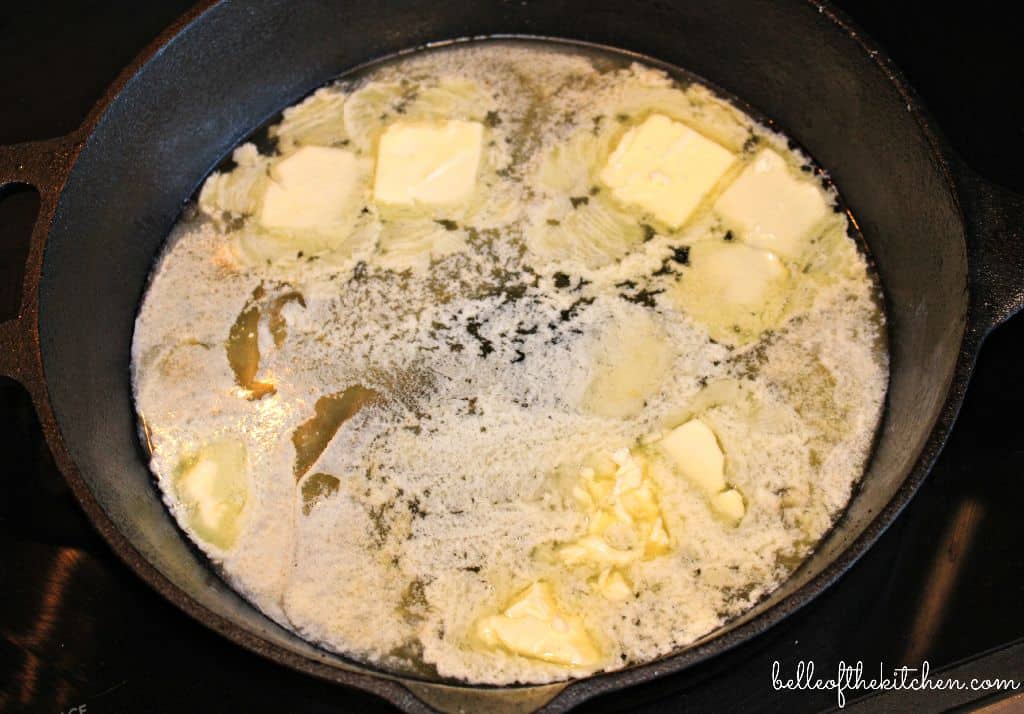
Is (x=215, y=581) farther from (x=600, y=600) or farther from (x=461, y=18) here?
(x=461, y=18)

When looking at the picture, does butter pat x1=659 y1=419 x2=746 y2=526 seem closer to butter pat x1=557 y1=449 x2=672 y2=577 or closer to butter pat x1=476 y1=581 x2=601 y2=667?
butter pat x1=557 y1=449 x2=672 y2=577

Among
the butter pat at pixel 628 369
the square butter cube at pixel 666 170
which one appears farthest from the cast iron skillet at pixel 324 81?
the butter pat at pixel 628 369

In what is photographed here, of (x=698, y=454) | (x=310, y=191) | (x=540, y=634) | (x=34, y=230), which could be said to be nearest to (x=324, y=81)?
(x=310, y=191)

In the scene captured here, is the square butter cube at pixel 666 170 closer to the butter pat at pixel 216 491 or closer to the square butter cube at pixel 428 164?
the square butter cube at pixel 428 164

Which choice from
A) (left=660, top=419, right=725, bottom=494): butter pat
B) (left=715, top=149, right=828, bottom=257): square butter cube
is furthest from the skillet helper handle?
(left=715, top=149, right=828, bottom=257): square butter cube

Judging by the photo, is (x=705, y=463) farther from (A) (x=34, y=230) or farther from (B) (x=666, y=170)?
(A) (x=34, y=230)
